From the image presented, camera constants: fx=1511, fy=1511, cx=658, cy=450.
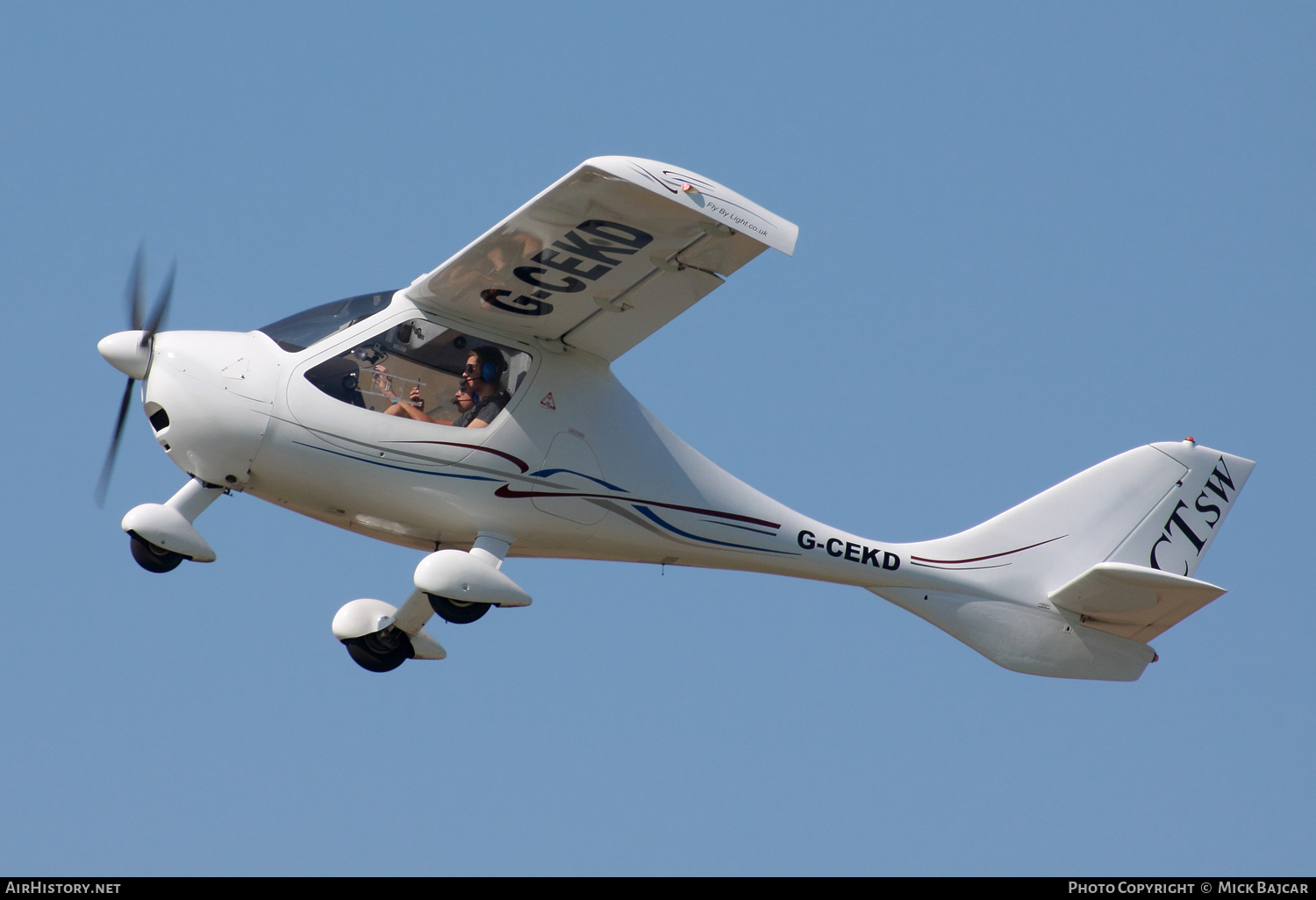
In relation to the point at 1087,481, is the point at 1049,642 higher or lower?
lower

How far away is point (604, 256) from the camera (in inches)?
447

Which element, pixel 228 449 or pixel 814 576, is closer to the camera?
pixel 228 449

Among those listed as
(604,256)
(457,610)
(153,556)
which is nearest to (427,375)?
(604,256)

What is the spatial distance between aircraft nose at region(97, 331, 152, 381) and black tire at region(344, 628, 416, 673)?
299 centimetres

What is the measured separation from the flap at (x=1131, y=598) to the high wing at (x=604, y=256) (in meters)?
4.72

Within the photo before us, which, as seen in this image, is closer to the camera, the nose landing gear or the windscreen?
the nose landing gear

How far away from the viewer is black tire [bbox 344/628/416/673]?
13.0 meters

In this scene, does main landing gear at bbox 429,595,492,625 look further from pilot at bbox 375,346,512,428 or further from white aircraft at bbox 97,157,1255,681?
pilot at bbox 375,346,512,428

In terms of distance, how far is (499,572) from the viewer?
11398mm

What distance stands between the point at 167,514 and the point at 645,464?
3.73m

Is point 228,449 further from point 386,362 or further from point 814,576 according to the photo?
point 814,576

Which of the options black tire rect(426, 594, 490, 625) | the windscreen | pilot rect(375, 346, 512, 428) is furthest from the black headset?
black tire rect(426, 594, 490, 625)

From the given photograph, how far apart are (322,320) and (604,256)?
2301mm
